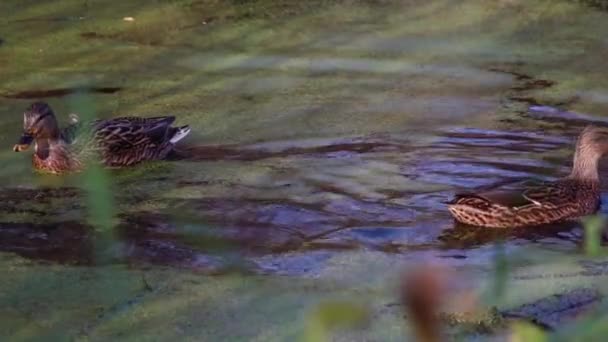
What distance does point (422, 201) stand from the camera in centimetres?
510

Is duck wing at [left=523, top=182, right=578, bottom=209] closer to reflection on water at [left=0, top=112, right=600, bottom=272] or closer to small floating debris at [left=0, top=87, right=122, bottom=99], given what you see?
reflection on water at [left=0, top=112, right=600, bottom=272]

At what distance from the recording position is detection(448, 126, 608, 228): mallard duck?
4828 millimetres

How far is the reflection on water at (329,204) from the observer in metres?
4.55

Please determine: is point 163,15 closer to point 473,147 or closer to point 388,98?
point 388,98

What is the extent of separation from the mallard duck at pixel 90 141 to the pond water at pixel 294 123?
0.11 metres

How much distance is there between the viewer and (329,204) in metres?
5.05

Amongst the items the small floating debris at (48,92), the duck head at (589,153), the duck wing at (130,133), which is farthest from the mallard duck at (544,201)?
the small floating debris at (48,92)

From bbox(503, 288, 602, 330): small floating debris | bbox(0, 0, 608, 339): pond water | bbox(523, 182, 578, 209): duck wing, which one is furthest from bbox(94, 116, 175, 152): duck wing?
bbox(503, 288, 602, 330): small floating debris

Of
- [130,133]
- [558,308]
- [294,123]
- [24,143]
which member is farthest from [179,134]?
[558,308]

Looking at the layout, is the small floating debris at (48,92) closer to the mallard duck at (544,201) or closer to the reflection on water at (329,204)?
the reflection on water at (329,204)

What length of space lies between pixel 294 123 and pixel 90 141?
3.45ft

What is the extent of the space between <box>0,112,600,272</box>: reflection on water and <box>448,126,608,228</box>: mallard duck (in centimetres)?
6

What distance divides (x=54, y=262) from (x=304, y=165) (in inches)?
61.5

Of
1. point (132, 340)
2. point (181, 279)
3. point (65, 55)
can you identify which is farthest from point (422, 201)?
point (65, 55)
